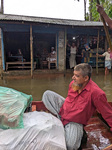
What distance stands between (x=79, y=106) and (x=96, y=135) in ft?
2.83

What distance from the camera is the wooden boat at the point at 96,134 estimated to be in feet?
6.88

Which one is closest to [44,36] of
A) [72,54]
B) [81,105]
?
[72,54]

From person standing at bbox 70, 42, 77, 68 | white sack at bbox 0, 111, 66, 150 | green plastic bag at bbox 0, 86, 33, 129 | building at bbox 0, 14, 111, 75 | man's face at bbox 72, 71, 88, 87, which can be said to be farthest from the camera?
person standing at bbox 70, 42, 77, 68

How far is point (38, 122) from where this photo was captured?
1777 millimetres

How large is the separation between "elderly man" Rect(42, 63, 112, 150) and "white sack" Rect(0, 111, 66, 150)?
180mm

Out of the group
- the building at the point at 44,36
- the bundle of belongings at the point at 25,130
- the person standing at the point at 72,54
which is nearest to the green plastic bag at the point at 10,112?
the bundle of belongings at the point at 25,130

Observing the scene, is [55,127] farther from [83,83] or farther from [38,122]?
[83,83]

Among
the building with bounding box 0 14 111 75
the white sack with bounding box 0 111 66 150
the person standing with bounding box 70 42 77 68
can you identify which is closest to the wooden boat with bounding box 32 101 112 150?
the white sack with bounding box 0 111 66 150

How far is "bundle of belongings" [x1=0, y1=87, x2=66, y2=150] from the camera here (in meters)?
1.49

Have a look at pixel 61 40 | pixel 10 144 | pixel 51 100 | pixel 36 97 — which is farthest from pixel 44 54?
pixel 10 144

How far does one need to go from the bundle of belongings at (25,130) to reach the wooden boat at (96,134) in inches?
25.5

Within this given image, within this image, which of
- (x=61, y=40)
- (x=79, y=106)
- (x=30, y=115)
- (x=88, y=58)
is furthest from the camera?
(x=88, y=58)

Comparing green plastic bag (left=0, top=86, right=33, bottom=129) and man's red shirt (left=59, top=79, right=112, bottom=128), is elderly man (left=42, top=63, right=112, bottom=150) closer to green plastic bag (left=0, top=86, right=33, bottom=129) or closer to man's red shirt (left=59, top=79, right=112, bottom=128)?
man's red shirt (left=59, top=79, right=112, bottom=128)

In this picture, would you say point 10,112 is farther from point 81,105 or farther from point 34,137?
point 81,105
